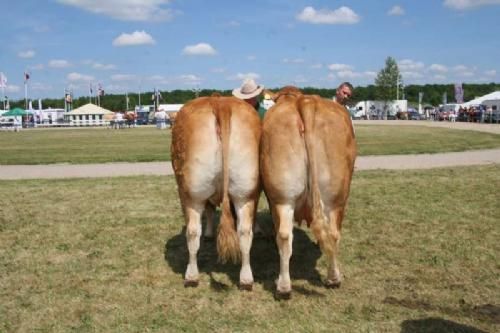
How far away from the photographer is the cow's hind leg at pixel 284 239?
487 cm

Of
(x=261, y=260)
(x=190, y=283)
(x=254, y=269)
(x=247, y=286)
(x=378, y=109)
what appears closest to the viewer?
(x=247, y=286)

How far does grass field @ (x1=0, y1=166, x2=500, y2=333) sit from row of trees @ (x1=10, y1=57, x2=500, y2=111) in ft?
267

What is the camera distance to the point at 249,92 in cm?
653

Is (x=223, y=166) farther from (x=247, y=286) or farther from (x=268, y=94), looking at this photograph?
(x=268, y=94)

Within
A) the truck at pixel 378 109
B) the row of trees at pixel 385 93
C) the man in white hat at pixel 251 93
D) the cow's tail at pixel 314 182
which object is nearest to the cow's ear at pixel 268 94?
the man in white hat at pixel 251 93

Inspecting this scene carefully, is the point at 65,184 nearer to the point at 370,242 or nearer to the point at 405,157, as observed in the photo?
the point at 370,242

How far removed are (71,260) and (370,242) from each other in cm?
383

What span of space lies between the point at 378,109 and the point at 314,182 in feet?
270

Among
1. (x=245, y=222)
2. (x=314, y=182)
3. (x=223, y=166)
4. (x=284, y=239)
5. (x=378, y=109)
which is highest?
(x=378, y=109)

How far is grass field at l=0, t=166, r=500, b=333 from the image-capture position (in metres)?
4.55

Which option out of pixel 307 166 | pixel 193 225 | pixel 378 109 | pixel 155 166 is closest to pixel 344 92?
pixel 307 166

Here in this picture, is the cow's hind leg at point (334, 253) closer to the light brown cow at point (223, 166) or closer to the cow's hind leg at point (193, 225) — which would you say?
the light brown cow at point (223, 166)

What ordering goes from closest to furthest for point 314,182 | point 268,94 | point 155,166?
point 314,182, point 268,94, point 155,166

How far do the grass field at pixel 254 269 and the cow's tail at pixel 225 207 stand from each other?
1.54 ft
